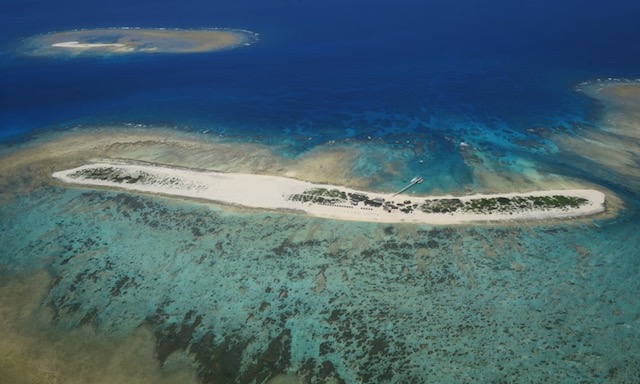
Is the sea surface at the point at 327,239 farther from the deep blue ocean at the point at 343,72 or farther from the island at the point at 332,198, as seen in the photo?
the island at the point at 332,198

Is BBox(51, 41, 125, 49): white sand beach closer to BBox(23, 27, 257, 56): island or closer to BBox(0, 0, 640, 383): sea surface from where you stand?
BBox(23, 27, 257, 56): island

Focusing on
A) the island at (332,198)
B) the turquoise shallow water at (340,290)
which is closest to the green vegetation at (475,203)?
the island at (332,198)

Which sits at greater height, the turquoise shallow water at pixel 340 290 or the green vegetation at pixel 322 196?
the green vegetation at pixel 322 196

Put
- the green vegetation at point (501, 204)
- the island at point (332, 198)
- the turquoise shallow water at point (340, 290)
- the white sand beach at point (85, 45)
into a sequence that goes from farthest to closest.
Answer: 1. the white sand beach at point (85, 45)
2. the green vegetation at point (501, 204)
3. the island at point (332, 198)
4. the turquoise shallow water at point (340, 290)

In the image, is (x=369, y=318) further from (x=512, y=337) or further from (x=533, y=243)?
(x=533, y=243)

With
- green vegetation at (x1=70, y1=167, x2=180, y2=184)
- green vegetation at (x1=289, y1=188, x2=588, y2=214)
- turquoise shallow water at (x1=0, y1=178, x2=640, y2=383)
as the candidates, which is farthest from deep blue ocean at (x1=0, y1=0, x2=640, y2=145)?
turquoise shallow water at (x1=0, y1=178, x2=640, y2=383)
